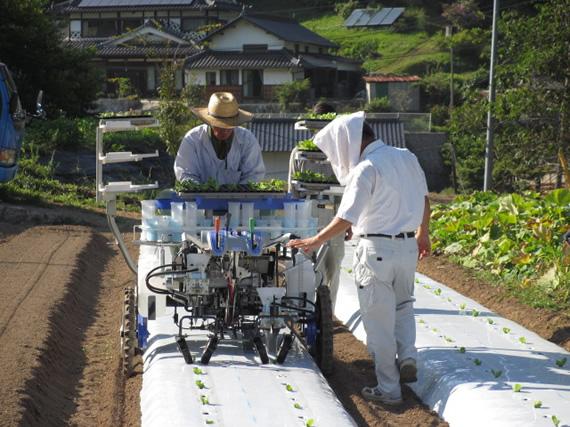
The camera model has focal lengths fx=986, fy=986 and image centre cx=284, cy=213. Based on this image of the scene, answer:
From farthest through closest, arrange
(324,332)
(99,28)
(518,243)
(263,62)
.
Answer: (99,28), (263,62), (518,243), (324,332)

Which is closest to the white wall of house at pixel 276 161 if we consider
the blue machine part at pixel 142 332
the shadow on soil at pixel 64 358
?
the shadow on soil at pixel 64 358

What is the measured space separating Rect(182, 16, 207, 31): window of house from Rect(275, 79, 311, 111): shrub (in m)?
9.09

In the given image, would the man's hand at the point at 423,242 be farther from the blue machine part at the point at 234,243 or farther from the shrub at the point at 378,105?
the shrub at the point at 378,105

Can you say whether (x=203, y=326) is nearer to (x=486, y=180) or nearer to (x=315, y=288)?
(x=315, y=288)

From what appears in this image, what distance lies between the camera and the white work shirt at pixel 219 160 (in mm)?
7918

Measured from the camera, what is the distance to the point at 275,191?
23.5 ft

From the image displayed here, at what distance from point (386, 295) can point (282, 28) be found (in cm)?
3843

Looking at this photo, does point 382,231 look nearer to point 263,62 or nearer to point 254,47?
point 263,62

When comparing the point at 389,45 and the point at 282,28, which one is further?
the point at 389,45

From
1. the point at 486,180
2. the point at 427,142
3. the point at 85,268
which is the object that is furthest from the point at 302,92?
the point at 85,268

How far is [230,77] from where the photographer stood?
42.4 metres

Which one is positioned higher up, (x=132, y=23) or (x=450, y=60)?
(x=132, y=23)

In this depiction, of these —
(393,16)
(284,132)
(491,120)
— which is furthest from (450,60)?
(491,120)

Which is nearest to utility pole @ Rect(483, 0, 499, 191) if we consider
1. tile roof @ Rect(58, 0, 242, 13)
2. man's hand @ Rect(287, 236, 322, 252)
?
man's hand @ Rect(287, 236, 322, 252)
